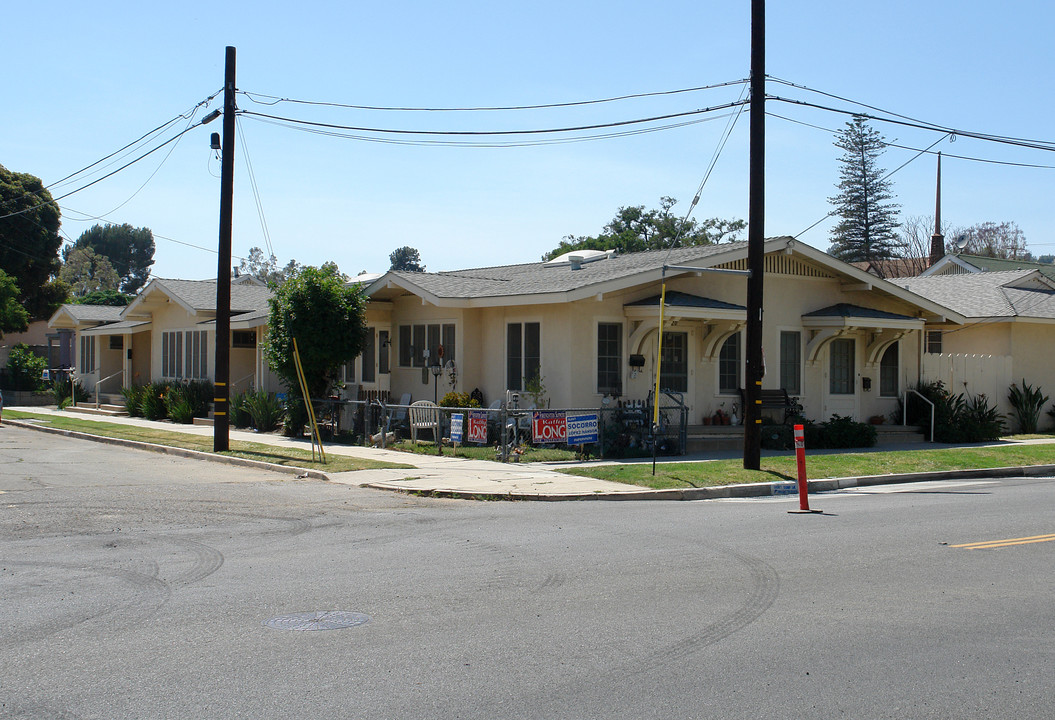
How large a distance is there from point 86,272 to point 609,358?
85.7 m

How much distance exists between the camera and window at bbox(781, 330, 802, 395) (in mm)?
23219

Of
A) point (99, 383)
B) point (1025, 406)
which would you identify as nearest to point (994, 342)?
point (1025, 406)

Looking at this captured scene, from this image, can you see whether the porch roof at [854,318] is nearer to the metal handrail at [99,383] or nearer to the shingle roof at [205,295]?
the shingle roof at [205,295]

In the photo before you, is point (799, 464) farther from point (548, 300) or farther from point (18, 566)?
point (18, 566)

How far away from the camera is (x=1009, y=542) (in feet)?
33.2

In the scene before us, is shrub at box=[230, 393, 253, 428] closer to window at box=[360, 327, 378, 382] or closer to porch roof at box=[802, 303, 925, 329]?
window at box=[360, 327, 378, 382]

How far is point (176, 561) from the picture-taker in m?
8.61

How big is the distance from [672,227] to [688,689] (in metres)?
63.0

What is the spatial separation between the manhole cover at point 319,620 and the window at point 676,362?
49.6 feet

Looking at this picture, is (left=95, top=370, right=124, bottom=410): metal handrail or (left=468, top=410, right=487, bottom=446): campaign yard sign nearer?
(left=468, top=410, right=487, bottom=446): campaign yard sign

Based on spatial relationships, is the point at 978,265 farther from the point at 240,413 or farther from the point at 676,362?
the point at 240,413

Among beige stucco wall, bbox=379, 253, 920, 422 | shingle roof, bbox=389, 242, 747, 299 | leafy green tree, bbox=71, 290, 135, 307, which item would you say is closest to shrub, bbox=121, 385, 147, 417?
beige stucco wall, bbox=379, 253, 920, 422

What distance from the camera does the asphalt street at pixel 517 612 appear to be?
5.16 meters

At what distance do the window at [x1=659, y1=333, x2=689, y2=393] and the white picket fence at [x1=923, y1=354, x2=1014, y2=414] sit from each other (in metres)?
7.75
